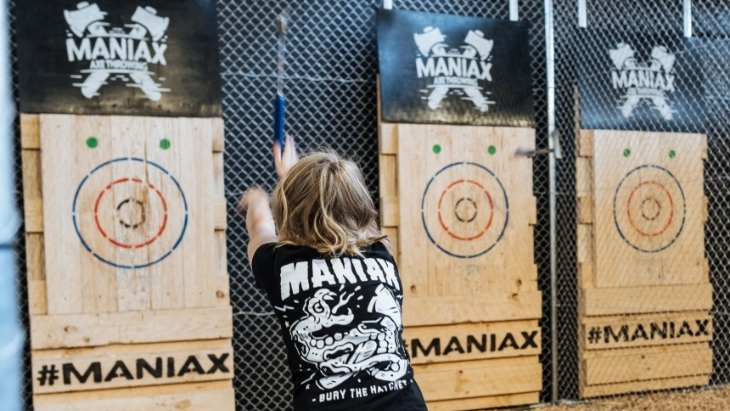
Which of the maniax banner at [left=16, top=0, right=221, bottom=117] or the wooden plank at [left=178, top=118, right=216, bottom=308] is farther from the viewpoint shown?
the wooden plank at [left=178, top=118, right=216, bottom=308]

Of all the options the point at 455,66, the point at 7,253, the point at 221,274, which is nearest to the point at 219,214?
the point at 221,274

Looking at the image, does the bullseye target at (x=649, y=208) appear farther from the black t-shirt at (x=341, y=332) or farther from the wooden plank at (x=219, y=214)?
the black t-shirt at (x=341, y=332)

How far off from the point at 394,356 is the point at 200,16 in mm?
3014

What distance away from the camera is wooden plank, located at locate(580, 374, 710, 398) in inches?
194

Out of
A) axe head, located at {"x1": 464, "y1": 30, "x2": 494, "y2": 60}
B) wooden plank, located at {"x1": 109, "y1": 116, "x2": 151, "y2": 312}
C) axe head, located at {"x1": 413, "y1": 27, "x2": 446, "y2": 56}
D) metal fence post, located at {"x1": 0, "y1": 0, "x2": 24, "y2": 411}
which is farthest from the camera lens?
axe head, located at {"x1": 464, "y1": 30, "x2": 494, "y2": 60}

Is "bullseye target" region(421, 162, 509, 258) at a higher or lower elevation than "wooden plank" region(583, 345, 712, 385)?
higher

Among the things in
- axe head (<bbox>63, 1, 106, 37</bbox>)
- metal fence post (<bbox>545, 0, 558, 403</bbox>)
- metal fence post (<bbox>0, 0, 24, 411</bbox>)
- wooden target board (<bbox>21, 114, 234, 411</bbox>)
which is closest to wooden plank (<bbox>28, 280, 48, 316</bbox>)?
wooden target board (<bbox>21, 114, 234, 411</bbox>)

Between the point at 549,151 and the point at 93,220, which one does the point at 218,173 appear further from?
the point at 549,151

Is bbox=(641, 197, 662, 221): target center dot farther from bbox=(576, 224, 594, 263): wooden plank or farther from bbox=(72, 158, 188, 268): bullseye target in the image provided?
bbox=(72, 158, 188, 268): bullseye target

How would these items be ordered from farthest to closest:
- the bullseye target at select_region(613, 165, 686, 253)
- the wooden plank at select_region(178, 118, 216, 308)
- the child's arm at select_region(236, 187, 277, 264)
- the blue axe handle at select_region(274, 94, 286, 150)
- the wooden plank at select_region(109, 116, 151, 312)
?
the bullseye target at select_region(613, 165, 686, 253)
the wooden plank at select_region(178, 118, 216, 308)
the wooden plank at select_region(109, 116, 151, 312)
the blue axe handle at select_region(274, 94, 286, 150)
the child's arm at select_region(236, 187, 277, 264)

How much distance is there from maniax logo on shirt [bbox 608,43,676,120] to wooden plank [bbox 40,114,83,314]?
3.58 metres

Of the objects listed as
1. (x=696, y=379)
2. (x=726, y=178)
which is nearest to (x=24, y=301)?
(x=696, y=379)

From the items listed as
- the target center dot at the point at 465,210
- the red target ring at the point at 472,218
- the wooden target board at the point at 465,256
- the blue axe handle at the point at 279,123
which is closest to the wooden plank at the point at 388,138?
the wooden target board at the point at 465,256

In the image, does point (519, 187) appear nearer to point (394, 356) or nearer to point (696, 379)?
point (696, 379)
